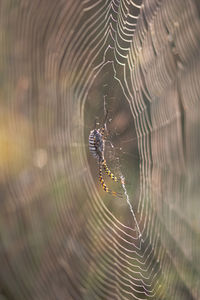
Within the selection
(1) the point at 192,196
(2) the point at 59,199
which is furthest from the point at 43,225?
(1) the point at 192,196

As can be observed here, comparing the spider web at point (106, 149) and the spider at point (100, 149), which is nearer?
the spider web at point (106, 149)

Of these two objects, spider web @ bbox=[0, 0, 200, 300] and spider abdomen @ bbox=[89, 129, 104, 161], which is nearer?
spider web @ bbox=[0, 0, 200, 300]

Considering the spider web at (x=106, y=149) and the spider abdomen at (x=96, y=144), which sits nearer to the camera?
the spider web at (x=106, y=149)
